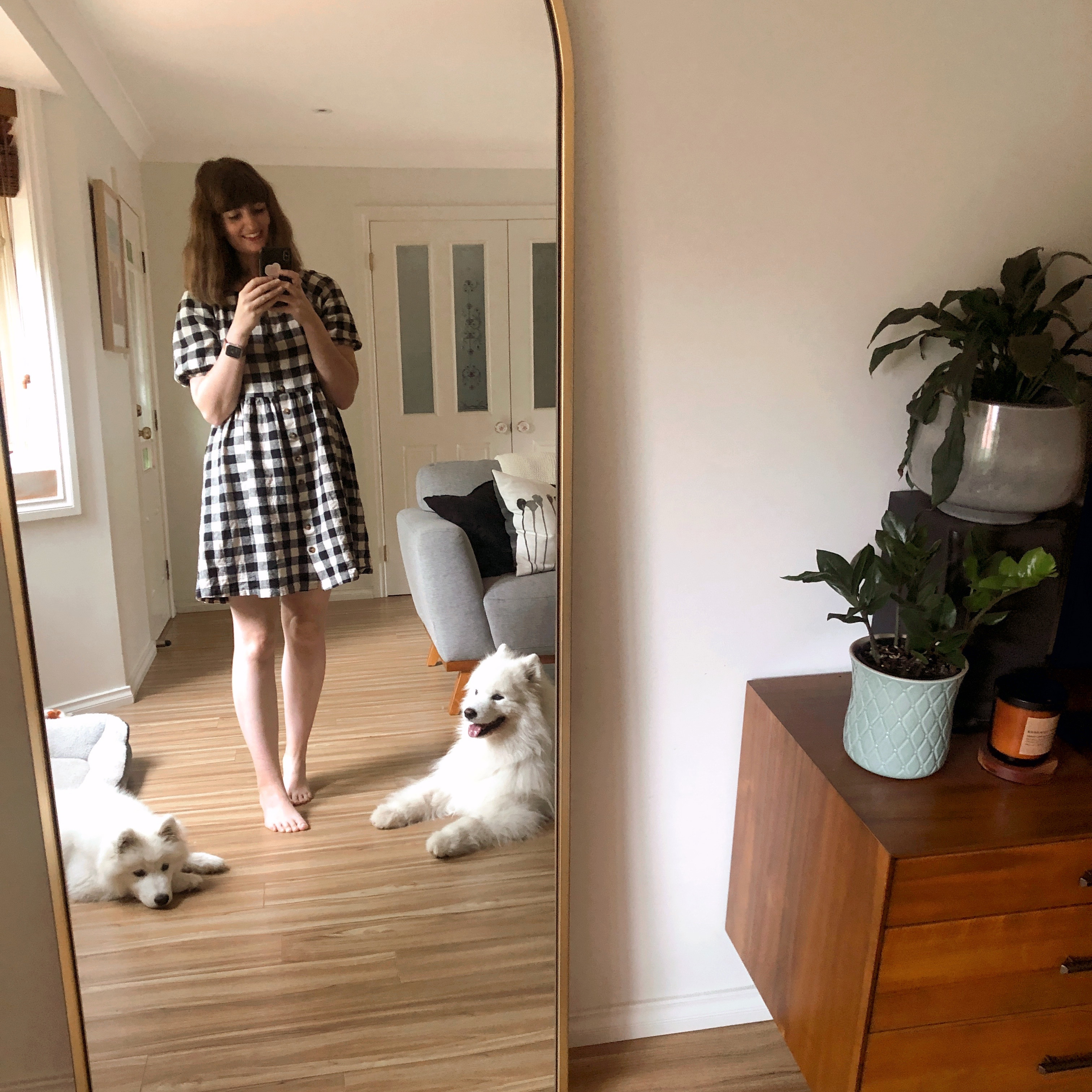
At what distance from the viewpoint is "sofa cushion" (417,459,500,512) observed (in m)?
1.29

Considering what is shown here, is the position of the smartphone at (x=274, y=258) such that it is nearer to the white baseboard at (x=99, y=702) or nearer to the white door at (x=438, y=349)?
the white door at (x=438, y=349)

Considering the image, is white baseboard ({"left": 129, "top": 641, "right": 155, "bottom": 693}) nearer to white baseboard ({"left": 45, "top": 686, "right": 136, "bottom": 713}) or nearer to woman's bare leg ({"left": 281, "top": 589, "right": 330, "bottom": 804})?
white baseboard ({"left": 45, "top": 686, "right": 136, "bottom": 713})

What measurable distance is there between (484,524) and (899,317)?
2.27 feet

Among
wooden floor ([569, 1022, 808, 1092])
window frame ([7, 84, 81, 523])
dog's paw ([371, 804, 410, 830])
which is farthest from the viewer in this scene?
wooden floor ([569, 1022, 808, 1092])

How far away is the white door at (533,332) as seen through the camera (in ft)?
4.05

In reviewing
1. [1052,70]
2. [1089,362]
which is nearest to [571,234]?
[1052,70]

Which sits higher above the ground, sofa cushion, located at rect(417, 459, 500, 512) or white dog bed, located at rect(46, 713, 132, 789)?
sofa cushion, located at rect(417, 459, 500, 512)

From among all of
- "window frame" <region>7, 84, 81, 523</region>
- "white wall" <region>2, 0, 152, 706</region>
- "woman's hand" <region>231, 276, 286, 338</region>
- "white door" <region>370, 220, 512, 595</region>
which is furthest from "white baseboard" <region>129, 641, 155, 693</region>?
"woman's hand" <region>231, 276, 286, 338</region>

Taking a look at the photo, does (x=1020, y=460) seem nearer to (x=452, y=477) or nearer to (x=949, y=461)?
(x=949, y=461)

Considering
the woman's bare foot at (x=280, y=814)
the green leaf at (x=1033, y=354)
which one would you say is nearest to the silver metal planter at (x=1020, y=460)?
the green leaf at (x=1033, y=354)

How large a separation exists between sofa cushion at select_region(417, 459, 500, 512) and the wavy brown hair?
37 cm

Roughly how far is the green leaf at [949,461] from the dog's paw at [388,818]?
3.08ft

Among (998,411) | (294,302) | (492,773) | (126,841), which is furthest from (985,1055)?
(294,302)

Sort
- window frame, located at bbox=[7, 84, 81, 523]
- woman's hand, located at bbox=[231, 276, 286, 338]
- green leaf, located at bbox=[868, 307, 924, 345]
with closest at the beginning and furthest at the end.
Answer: window frame, located at bbox=[7, 84, 81, 523] < woman's hand, located at bbox=[231, 276, 286, 338] < green leaf, located at bbox=[868, 307, 924, 345]
